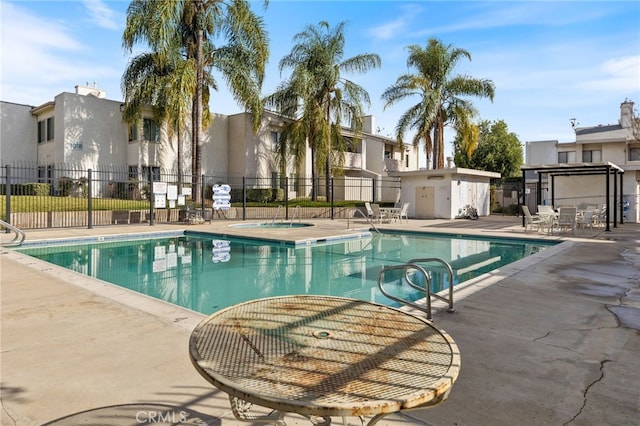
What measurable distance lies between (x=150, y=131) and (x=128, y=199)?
14.2 feet

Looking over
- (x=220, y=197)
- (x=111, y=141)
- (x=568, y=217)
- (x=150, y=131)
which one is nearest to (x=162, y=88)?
(x=150, y=131)

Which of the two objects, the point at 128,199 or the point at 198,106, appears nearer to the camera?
the point at 198,106

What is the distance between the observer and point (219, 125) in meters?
27.4

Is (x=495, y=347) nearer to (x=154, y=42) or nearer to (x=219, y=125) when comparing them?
(x=154, y=42)

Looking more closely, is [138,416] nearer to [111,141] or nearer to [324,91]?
[324,91]

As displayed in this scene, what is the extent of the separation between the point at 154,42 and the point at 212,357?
19.2 meters

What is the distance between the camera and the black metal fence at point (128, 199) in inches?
621

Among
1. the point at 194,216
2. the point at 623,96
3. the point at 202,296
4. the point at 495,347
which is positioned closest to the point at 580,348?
the point at 495,347

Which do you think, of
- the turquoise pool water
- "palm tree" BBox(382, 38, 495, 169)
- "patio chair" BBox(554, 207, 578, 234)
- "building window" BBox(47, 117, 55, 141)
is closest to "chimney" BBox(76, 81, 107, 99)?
"building window" BBox(47, 117, 55, 141)

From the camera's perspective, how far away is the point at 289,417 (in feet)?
7.93

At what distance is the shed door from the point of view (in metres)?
22.8

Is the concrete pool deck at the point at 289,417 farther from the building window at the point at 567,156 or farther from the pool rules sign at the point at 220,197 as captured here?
the building window at the point at 567,156

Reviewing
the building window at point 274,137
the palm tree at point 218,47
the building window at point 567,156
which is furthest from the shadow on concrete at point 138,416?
the building window at point 567,156

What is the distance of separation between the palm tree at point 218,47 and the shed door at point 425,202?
10.1m
